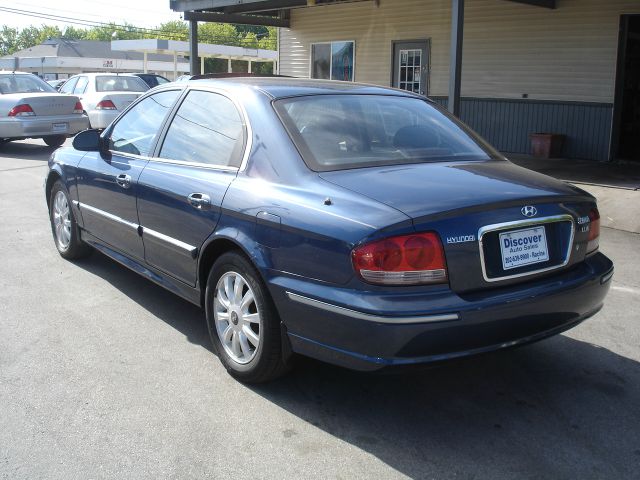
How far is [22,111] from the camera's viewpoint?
14172 millimetres

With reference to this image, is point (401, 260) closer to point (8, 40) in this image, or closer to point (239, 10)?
point (239, 10)

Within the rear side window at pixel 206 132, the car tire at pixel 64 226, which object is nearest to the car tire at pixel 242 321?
the rear side window at pixel 206 132

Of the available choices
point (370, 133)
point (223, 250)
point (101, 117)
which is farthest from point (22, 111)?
point (370, 133)

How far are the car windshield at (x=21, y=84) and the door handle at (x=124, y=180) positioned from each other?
448 inches

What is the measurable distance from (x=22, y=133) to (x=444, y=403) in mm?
12860

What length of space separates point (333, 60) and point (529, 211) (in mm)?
15861

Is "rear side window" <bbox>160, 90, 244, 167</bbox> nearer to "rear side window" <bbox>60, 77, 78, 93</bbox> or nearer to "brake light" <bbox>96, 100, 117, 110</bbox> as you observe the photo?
"brake light" <bbox>96, 100, 117, 110</bbox>

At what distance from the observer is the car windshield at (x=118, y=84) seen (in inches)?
675

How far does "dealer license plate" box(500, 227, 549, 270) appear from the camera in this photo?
10.7 feet

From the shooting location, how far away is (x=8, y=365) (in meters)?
4.12

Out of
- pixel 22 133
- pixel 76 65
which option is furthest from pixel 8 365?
pixel 76 65

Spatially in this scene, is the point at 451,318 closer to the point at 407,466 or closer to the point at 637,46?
the point at 407,466

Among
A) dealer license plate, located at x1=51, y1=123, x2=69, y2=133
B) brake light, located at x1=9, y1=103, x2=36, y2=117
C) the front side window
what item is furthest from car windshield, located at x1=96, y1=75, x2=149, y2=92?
the front side window

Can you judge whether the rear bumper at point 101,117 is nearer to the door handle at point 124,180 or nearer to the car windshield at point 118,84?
the car windshield at point 118,84
